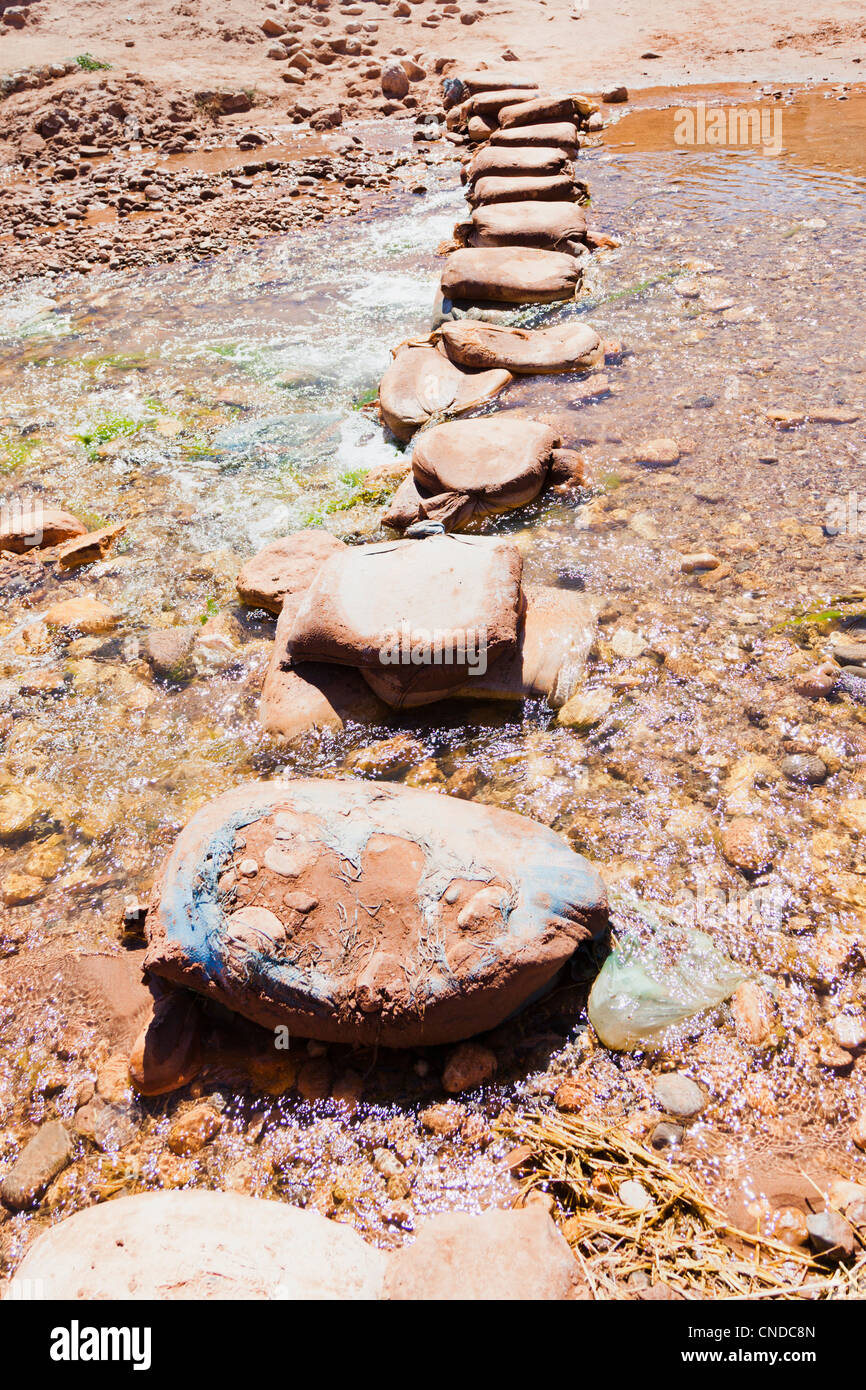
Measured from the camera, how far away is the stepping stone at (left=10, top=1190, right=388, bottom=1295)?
126 centimetres

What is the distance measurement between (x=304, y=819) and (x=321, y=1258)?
802mm

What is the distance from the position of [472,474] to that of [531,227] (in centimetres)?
288

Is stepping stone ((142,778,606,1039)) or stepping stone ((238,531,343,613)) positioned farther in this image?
stepping stone ((238,531,343,613))

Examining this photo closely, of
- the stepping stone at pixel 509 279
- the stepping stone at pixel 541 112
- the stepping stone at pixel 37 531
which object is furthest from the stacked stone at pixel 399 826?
the stepping stone at pixel 541 112

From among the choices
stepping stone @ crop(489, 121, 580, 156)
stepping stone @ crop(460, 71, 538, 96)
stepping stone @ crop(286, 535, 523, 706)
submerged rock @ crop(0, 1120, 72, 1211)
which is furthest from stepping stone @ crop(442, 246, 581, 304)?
submerged rock @ crop(0, 1120, 72, 1211)

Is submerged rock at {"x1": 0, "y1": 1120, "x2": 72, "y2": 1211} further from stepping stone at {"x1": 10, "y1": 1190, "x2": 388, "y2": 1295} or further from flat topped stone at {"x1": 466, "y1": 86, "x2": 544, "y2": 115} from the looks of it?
flat topped stone at {"x1": 466, "y1": 86, "x2": 544, "y2": 115}

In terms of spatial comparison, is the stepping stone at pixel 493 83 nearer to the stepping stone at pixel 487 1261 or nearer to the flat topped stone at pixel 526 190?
the flat topped stone at pixel 526 190

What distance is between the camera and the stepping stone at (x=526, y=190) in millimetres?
5469

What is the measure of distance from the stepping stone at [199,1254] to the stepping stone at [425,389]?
3116mm

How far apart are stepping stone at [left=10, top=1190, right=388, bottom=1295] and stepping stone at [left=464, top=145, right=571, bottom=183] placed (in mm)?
6469

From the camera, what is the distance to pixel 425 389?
12.4ft

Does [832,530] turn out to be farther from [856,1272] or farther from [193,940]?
[193,940]

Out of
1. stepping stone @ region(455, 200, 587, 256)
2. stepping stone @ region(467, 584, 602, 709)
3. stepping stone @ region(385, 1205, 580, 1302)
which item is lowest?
stepping stone @ region(385, 1205, 580, 1302)

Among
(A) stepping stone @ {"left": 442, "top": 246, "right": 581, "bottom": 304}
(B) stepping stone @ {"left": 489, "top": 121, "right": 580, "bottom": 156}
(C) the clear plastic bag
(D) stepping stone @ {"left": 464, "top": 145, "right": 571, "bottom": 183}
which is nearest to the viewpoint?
(C) the clear plastic bag
